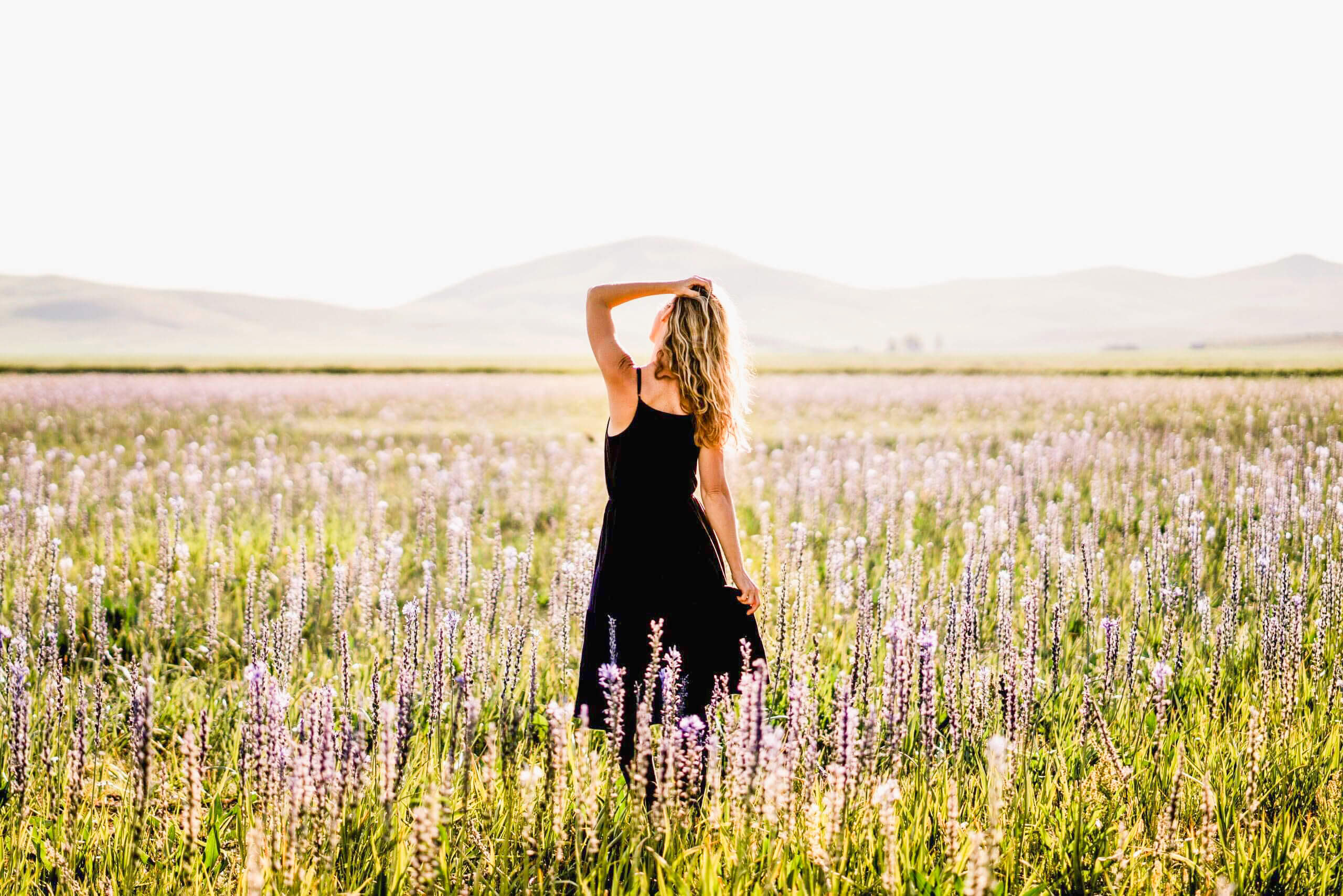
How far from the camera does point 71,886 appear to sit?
2904 millimetres

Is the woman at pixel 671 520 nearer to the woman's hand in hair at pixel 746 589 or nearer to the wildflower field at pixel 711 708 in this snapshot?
the woman's hand in hair at pixel 746 589

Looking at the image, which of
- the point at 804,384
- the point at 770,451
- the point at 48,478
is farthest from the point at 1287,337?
the point at 48,478

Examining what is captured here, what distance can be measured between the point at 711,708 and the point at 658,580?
1.63 feet

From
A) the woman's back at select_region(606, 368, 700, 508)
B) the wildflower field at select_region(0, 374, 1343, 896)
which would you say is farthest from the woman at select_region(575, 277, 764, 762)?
the wildflower field at select_region(0, 374, 1343, 896)

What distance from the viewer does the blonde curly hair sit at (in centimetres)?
366

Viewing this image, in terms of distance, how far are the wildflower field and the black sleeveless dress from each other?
9 cm

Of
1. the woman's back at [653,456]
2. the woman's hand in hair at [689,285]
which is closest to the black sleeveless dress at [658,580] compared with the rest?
the woman's back at [653,456]

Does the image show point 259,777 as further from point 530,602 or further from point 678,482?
point 530,602

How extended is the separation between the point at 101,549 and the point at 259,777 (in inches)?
195

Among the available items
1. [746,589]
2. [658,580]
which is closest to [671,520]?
[658,580]

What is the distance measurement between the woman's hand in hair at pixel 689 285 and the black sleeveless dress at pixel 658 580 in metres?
0.33

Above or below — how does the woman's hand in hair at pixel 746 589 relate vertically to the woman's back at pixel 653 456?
below

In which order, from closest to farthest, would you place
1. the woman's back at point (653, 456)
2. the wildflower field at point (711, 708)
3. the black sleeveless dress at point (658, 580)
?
the wildflower field at point (711, 708), the black sleeveless dress at point (658, 580), the woman's back at point (653, 456)

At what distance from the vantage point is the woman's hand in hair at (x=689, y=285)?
12.2ft
